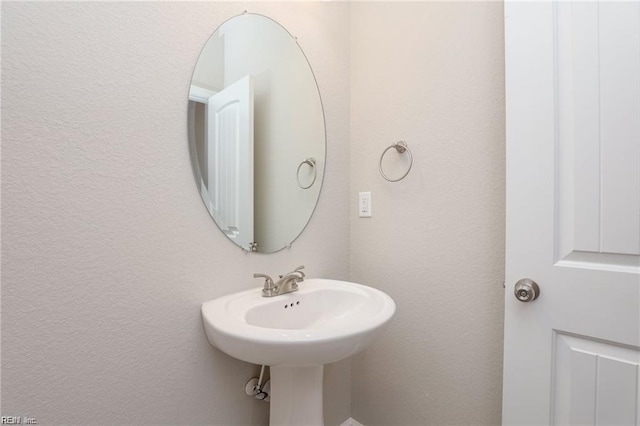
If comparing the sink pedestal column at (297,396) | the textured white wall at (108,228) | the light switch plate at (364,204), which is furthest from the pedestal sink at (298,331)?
the light switch plate at (364,204)

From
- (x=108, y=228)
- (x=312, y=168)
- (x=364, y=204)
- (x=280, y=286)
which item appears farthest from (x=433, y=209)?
(x=108, y=228)

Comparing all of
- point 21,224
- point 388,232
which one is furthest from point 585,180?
point 21,224

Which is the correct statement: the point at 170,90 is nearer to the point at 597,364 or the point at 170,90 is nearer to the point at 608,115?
the point at 608,115

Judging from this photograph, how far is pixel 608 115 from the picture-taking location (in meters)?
0.77

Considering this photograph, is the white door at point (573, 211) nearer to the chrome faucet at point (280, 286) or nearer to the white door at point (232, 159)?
the chrome faucet at point (280, 286)

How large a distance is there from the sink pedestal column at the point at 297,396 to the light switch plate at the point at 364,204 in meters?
0.70

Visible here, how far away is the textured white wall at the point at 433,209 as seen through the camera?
1038mm

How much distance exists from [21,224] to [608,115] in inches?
58.0

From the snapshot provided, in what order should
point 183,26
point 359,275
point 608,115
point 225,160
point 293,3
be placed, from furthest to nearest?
point 359,275
point 293,3
point 225,160
point 183,26
point 608,115

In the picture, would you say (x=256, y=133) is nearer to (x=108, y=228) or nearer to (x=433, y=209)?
(x=108, y=228)

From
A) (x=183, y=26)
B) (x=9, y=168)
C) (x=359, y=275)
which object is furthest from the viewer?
(x=359, y=275)

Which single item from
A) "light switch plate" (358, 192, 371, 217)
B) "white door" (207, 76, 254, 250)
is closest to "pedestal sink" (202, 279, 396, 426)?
"white door" (207, 76, 254, 250)

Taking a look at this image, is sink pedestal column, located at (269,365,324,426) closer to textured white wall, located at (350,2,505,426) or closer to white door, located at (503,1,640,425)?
textured white wall, located at (350,2,505,426)

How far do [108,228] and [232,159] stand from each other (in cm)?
44
